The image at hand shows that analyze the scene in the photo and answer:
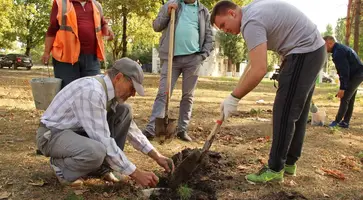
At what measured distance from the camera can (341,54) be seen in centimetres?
625

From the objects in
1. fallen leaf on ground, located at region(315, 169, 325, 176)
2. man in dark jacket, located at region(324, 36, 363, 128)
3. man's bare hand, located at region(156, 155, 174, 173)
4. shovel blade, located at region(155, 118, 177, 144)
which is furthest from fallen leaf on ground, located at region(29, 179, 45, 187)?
man in dark jacket, located at region(324, 36, 363, 128)

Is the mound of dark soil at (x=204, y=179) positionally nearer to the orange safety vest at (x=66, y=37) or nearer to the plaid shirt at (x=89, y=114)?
the plaid shirt at (x=89, y=114)

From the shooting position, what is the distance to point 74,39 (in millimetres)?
4023

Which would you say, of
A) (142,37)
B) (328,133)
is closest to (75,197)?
(328,133)

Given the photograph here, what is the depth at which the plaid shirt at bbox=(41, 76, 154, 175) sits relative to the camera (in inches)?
102

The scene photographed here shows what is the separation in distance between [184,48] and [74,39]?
153cm

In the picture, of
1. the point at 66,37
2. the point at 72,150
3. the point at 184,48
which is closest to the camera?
the point at 72,150

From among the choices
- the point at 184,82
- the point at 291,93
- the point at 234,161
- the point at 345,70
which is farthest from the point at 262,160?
the point at 345,70

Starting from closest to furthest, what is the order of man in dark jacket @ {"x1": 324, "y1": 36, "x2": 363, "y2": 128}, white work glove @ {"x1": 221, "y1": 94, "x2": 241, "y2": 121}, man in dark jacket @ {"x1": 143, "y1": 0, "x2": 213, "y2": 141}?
white work glove @ {"x1": 221, "y1": 94, "x2": 241, "y2": 121}
man in dark jacket @ {"x1": 143, "y1": 0, "x2": 213, "y2": 141}
man in dark jacket @ {"x1": 324, "y1": 36, "x2": 363, "y2": 128}

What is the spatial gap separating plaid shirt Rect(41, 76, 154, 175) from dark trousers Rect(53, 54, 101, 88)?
4.49 ft

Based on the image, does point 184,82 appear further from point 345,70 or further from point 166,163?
point 345,70

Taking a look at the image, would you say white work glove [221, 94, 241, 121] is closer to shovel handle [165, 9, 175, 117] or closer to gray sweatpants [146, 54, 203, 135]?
shovel handle [165, 9, 175, 117]

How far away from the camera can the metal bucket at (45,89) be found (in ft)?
13.3

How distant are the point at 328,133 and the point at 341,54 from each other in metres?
1.42
